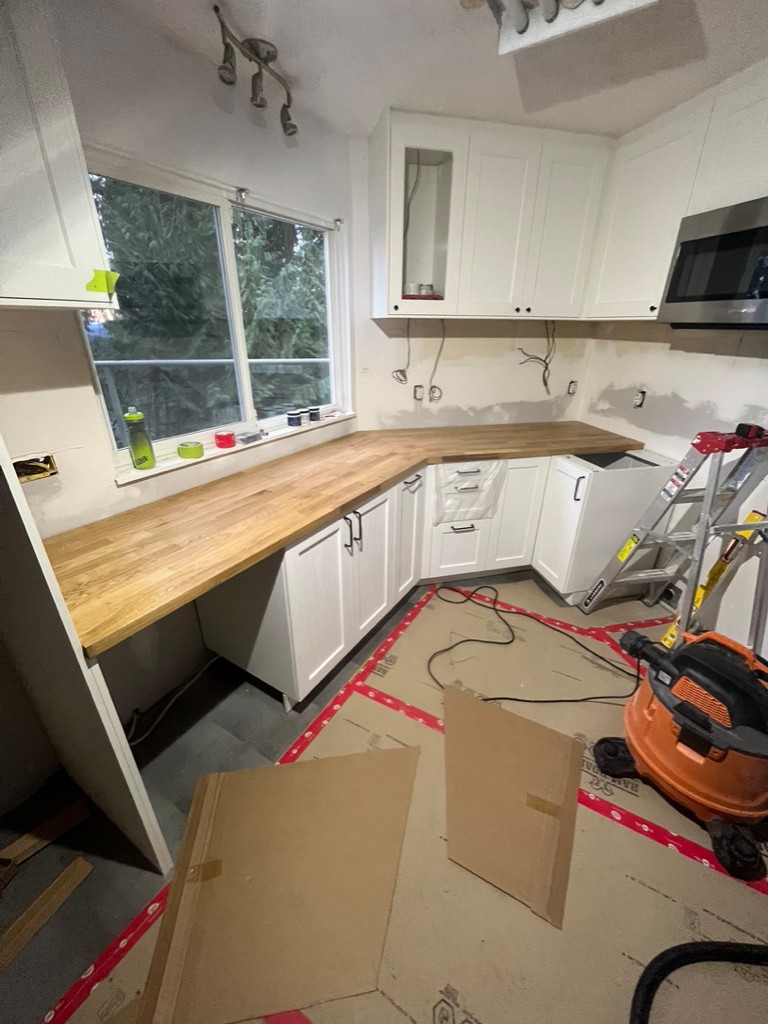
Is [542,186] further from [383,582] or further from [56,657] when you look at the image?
[56,657]

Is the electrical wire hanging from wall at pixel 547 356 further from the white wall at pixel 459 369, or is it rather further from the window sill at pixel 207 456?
the window sill at pixel 207 456

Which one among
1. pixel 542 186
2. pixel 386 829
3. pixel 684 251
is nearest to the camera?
pixel 386 829

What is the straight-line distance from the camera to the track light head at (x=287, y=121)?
5.24 ft

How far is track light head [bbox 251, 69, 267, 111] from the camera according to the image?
1387mm

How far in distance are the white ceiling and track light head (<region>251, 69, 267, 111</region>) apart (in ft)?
0.36

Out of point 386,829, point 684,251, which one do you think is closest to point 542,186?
point 684,251

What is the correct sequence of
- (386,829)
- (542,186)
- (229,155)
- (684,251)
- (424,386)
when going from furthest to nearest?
(424,386) < (542,186) < (684,251) < (229,155) < (386,829)

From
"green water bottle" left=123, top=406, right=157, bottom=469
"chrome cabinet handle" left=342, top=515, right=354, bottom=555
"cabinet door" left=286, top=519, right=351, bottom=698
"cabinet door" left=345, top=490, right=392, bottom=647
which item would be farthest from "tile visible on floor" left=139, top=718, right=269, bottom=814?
"green water bottle" left=123, top=406, right=157, bottom=469

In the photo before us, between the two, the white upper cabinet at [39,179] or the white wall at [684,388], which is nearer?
the white upper cabinet at [39,179]

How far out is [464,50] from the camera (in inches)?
54.2

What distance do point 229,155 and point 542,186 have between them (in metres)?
1.48

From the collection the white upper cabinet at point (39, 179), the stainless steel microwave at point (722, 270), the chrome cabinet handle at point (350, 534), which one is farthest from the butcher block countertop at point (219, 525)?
the stainless steel microwave at point (722, 270)

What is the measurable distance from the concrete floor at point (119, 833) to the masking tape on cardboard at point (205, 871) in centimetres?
9

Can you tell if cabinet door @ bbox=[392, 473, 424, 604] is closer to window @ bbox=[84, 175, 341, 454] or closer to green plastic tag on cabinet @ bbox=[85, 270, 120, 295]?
window @ bbox=[84, 175, 341, 454]
